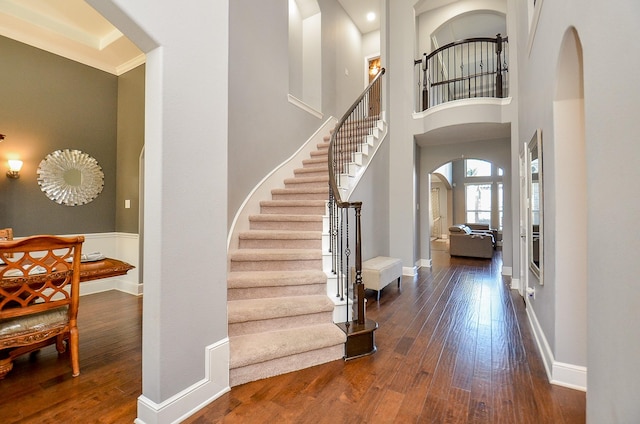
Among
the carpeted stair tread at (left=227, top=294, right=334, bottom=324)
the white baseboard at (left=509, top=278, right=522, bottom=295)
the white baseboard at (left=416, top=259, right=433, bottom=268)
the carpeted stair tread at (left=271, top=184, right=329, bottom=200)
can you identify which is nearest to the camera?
the carpeted stair tread at (left=227, top=294, right=334, bottom=324)

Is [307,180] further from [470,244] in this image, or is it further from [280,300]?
[470,244]

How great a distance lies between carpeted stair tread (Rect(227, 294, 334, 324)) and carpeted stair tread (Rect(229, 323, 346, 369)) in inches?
5.2

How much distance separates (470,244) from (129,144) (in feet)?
25.3

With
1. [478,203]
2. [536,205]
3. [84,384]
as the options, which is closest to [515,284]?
[536,205]

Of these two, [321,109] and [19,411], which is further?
[321,109]

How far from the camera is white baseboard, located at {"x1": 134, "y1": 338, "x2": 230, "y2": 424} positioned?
163cm

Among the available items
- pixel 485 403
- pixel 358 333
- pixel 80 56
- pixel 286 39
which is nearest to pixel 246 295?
pixel 358 333

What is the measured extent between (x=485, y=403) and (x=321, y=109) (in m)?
5.31

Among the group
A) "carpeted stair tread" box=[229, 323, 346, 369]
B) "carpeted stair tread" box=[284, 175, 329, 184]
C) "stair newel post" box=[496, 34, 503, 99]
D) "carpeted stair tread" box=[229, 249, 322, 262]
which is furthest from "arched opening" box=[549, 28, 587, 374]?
"stair newel post" box=[496, 34, 503, 99]

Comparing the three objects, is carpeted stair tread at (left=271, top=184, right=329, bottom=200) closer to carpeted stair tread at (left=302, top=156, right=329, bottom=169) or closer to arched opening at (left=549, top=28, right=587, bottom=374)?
carpeted stair tread at (left=302, top=156, right=329, bottom=169)

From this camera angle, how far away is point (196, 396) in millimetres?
1797

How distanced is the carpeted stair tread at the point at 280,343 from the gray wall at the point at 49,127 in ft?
12.1

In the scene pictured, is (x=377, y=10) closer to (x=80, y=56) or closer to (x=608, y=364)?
(x=80, y=56)

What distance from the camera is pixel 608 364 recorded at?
3.80ft
